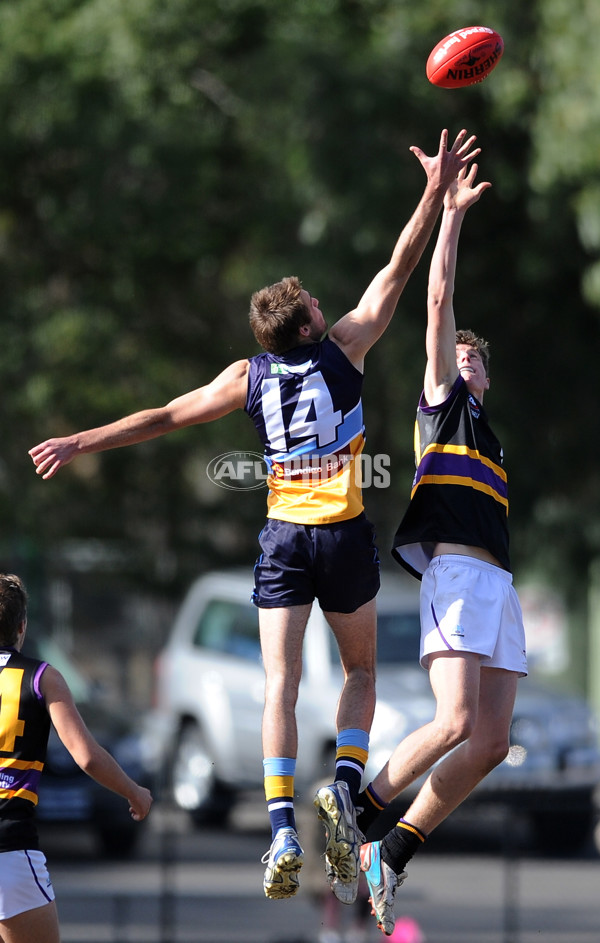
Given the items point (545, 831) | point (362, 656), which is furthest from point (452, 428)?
point (545, 831)

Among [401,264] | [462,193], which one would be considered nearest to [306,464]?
[401,264]

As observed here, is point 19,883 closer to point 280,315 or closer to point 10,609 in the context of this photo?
point 10,609

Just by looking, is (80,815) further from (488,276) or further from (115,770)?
(115,770)

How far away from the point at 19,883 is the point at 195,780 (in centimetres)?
982

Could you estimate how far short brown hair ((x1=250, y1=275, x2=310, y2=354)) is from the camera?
5406mm

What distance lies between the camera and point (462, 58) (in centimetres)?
574

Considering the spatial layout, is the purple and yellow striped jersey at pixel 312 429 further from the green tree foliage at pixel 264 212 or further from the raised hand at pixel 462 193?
the green tree foliage at pixel 264 212

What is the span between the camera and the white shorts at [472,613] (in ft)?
17.5

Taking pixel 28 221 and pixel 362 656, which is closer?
pixel 362 656

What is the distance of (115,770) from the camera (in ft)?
16.8

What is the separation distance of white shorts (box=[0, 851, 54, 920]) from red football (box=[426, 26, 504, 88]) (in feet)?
11.9

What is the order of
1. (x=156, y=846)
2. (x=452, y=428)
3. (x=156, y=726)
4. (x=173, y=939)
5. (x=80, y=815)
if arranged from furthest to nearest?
(x=156, y=726)
(x=156, y=846)
(x=80, y=815)
(x=173, y=939)
(x=452, y=428)

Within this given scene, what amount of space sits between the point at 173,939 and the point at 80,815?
284 centimetres

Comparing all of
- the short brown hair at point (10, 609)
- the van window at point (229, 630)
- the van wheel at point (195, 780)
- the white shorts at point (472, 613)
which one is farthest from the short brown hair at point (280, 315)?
the van wheel at point (195, 780)
